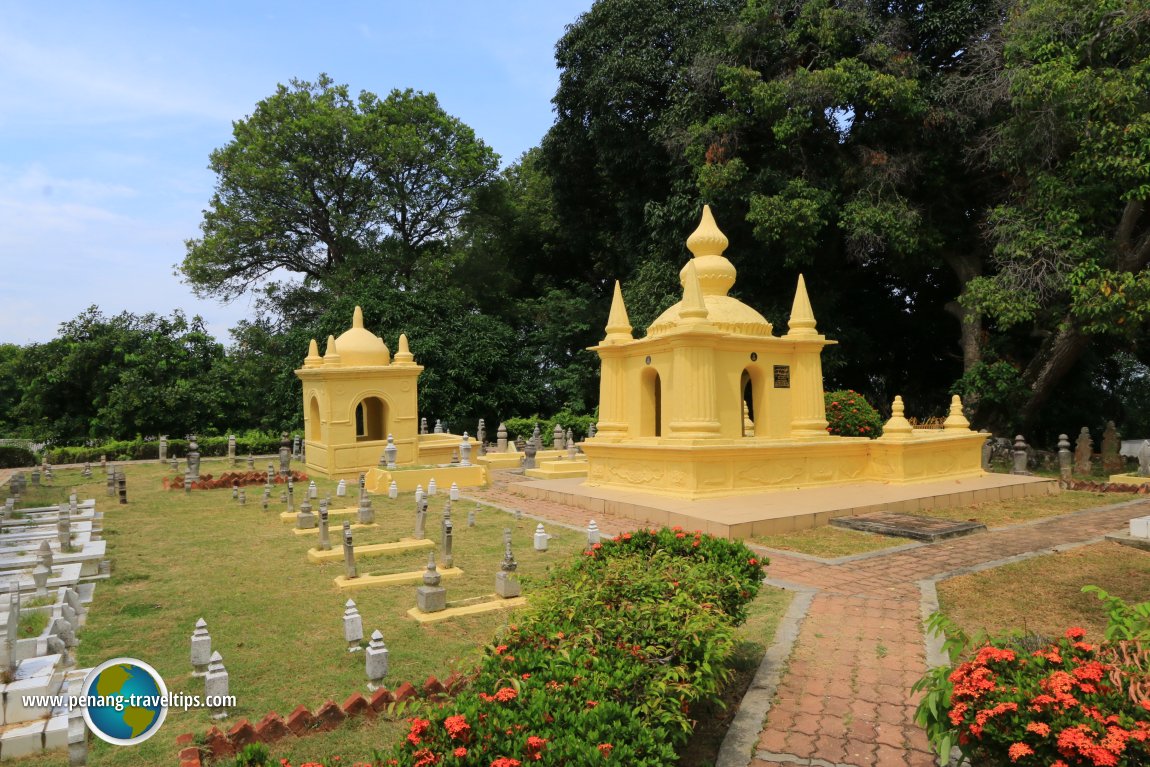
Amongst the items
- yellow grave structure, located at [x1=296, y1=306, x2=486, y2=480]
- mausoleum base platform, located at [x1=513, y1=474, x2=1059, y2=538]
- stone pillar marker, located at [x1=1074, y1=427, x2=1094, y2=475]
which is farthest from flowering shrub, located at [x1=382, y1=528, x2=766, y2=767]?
stone pillar marker, located at [x1=1074, y1=427, x2=1094, y2=475]

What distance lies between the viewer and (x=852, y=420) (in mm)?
15625

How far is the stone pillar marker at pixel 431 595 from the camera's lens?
269 inches

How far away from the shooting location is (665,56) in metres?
26.1

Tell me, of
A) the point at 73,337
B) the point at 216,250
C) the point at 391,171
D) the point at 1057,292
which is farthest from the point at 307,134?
the point at 1057,292

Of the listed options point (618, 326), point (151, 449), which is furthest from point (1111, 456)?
point (151, 449)

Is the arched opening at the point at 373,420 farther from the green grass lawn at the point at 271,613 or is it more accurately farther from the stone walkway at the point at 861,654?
the stone walkway at the point at 861,654

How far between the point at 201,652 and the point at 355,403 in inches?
583

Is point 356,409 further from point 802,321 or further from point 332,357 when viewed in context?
point 802,321

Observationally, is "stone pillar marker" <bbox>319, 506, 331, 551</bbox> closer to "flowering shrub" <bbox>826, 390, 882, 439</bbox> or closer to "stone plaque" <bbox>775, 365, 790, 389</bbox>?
"stone plaque" <bbox>775, 365, 790, 389</bbox>

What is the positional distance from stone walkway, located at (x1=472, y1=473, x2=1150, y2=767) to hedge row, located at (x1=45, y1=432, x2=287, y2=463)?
71.2 ft

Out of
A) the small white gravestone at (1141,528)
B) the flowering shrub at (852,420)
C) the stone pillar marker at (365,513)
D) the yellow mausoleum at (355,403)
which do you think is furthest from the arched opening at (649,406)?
the small white gravestone at (1141,528)

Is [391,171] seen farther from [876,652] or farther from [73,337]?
[876,652]

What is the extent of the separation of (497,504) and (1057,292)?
579 inches

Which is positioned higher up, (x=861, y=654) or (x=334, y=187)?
(x=334, y=187)
